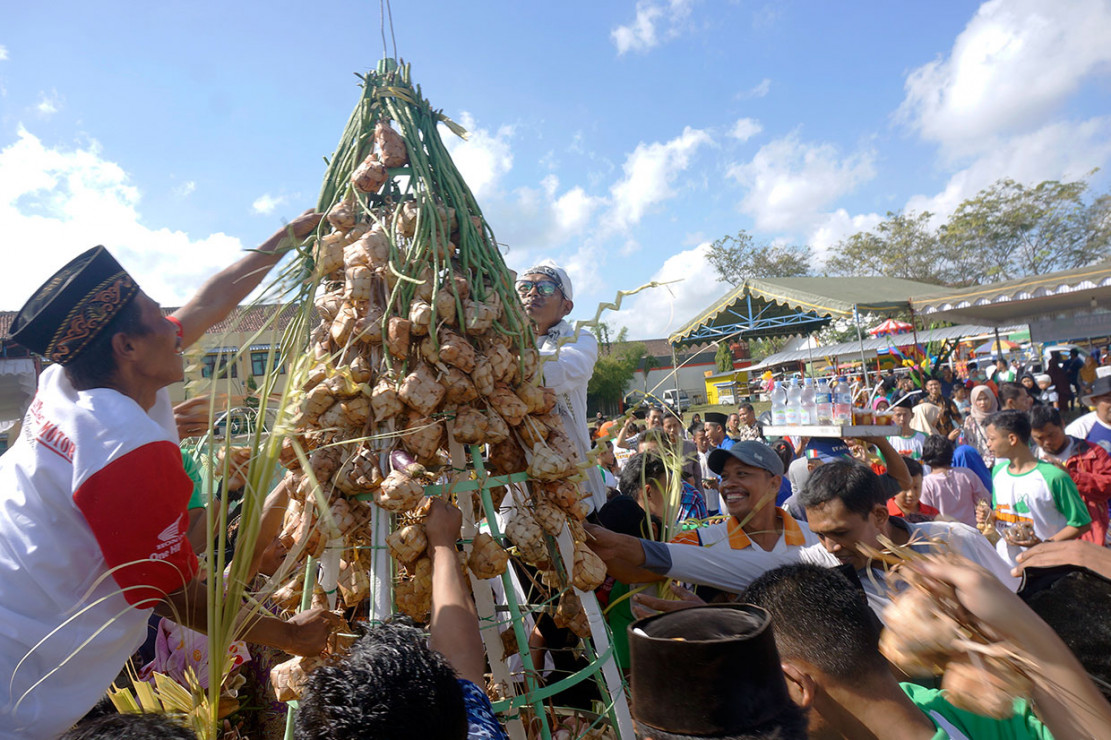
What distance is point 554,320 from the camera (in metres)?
2.73

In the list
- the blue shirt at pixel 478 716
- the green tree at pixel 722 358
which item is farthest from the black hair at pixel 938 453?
the green tree at pixel 722 358

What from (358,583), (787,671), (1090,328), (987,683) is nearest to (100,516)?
(358,583)

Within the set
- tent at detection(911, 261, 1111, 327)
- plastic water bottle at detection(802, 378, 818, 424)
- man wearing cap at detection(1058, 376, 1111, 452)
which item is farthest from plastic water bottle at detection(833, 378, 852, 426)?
tent at detection(911, 261, 1111, 327)

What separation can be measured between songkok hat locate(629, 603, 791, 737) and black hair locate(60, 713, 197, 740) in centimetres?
98

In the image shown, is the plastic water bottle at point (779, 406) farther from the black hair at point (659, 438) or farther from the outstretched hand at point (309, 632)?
the outstretched hand at point (309, 632)

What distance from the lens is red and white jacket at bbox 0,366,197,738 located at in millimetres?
1493

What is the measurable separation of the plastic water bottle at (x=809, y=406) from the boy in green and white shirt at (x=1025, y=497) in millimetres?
1111

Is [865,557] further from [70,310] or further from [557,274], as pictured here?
[70,310]

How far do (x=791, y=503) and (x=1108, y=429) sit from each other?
3126mm

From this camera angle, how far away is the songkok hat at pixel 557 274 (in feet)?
8.86

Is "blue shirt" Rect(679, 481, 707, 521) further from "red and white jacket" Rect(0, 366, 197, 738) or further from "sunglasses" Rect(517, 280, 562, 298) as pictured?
"red and white jacket" Rect(0, 366, 197, 738)

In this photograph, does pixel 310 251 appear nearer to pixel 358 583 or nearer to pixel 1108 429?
pixel 358 583

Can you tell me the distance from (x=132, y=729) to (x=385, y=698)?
57 centimetres

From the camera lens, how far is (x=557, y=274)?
2.73m
